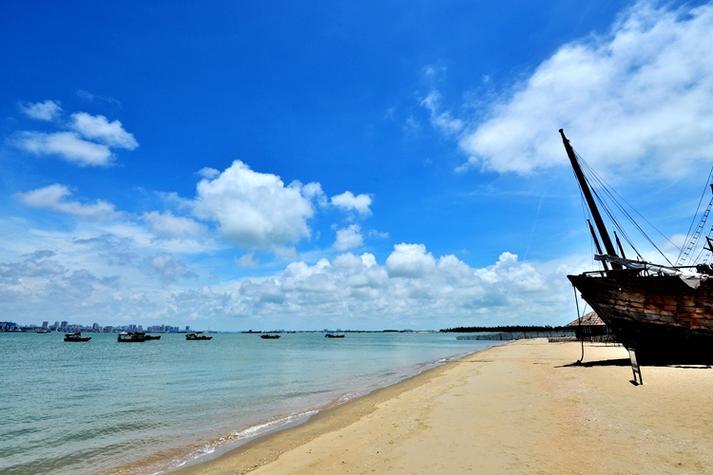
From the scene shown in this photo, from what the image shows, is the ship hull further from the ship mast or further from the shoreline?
the shoreline

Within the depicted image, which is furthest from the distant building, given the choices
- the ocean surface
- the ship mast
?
the ocean surface

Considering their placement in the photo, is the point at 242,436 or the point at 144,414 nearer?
the point at 242,436

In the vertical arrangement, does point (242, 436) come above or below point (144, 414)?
above

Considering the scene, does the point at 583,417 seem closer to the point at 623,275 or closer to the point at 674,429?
the point at 674,429

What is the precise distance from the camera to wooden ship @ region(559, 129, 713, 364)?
72.8 feet

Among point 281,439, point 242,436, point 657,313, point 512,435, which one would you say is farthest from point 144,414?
point 657,313

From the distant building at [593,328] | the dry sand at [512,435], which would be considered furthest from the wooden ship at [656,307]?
the distant building at [593,328]

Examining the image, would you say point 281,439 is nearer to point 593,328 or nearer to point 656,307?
point 656,307

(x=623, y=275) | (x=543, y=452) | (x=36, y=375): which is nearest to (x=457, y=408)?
(x=543, y=452)

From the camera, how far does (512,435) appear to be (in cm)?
988

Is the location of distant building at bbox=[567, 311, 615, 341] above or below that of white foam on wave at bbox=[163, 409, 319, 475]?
above

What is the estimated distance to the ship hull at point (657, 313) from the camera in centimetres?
2219

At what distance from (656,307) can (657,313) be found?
0.34 meters

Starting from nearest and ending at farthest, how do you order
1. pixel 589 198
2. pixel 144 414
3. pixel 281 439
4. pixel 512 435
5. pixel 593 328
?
1. pixel 512 435
2. pixel 281 439
3. pixel 144 414
4. pixel 589 198
5. pixel 593 328
